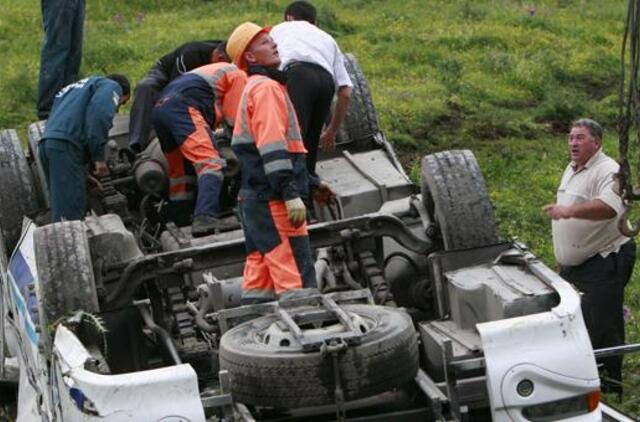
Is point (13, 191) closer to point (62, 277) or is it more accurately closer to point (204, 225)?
point (204, 225)

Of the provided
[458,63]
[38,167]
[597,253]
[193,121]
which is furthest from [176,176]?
[458,63]

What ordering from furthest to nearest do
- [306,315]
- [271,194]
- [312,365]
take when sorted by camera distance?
[271,194] → [306,315] → [312,365]

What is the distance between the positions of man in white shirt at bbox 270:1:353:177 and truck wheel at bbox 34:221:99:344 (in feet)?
7.89

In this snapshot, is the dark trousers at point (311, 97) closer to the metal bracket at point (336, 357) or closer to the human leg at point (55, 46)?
the human leg at point (55, 46)

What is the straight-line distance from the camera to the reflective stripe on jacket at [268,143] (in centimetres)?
753

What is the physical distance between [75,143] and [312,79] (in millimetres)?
1579

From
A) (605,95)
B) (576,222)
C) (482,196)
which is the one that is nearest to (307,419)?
(482,196)

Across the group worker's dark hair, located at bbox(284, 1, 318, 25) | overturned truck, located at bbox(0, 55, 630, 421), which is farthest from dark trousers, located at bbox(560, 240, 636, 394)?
worker's dark hair, located at bbox(284, 1, 318, 25)

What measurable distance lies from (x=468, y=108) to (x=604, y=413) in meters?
7.81

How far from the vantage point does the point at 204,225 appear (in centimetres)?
887

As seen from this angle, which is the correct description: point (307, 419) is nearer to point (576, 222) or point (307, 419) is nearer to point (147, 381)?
point (147, 381)

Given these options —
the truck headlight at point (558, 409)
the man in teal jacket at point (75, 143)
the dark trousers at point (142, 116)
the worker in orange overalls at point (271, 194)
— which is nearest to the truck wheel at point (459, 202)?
the worker in orange overalls at point (271, 194)

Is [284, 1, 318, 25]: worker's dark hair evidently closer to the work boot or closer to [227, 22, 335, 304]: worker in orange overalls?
the work boot

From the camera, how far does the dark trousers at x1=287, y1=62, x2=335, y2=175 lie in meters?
9.59
